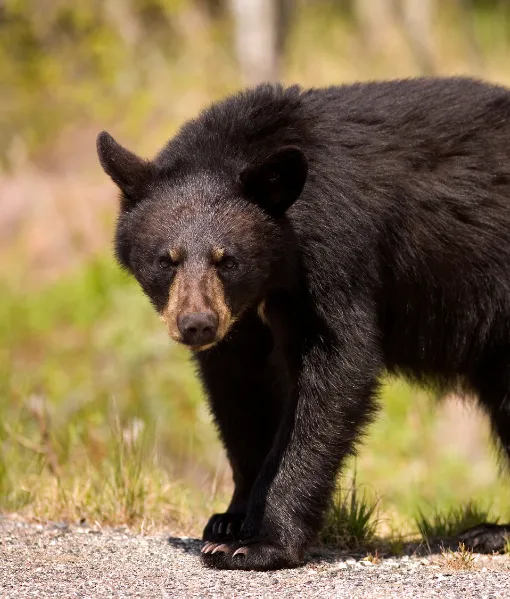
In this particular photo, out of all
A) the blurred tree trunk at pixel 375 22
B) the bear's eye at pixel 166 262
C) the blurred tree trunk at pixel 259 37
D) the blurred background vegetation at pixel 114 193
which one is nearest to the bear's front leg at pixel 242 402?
the bear's eye at pixel 166 262

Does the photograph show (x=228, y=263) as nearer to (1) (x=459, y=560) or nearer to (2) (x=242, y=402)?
(2) (x=242, y=402)

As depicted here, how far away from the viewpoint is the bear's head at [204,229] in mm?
4922

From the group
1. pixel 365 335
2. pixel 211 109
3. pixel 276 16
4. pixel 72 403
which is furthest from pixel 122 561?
pixel 276 16

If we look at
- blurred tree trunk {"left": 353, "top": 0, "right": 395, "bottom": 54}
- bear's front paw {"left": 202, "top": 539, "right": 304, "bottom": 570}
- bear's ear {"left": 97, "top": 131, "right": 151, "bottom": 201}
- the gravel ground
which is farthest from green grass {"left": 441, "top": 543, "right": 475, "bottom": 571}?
blurred tree trunk {"left": 353, "top": 0, "right": 395, "bottom": 54}

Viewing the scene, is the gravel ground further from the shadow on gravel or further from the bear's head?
the bear's head

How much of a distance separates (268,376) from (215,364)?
0.30 m

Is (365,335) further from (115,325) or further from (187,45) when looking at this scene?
(187,45)

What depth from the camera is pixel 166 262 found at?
16.5 ft

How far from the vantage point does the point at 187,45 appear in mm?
16734

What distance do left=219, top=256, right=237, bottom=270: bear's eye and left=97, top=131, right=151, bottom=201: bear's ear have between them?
638mm

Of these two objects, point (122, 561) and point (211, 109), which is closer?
point (122, 561)

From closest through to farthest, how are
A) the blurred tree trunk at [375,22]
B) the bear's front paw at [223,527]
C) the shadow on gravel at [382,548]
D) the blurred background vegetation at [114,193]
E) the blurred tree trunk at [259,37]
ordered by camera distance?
the shadow on gravel at [382,548]
the bear's front paw at [223,527]
the blurred background vegetation at [114,193]
the blurred tree trunk at [259,37]
the blurred tree trunk at [375,22]

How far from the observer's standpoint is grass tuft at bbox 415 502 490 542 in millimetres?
6051

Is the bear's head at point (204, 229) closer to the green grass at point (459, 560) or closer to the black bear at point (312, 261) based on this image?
the black bear at point (312, 261)
